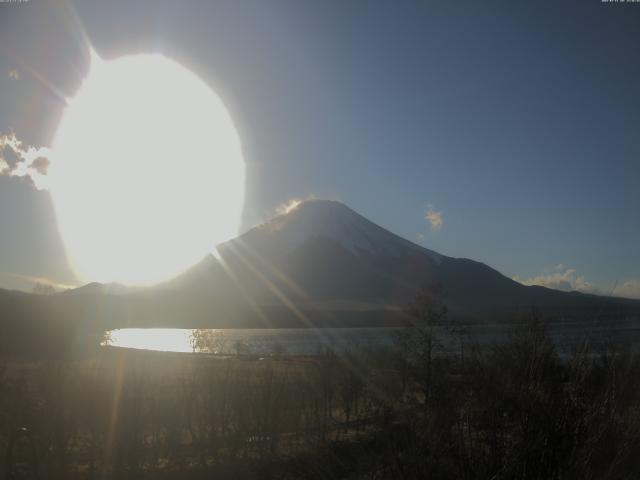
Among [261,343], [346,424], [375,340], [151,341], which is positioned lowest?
[346,424]

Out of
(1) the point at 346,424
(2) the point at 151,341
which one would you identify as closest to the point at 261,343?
(2) the point at 151,341

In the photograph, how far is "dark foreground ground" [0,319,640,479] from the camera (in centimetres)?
396

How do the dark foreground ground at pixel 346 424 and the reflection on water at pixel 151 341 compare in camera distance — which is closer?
the dark foreground ground at pixel 346 424

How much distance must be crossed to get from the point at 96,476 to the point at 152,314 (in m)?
153

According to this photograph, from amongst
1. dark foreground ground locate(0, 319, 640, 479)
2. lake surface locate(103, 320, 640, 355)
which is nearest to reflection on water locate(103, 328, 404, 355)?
lake surface locate(103, 320, 640, 355)

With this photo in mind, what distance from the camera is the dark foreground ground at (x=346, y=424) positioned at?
156 inches

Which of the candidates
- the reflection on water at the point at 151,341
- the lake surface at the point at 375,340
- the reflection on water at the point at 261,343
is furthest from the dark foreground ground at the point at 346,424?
the reflection on water at the point at 151,341

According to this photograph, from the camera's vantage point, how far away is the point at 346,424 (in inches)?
712

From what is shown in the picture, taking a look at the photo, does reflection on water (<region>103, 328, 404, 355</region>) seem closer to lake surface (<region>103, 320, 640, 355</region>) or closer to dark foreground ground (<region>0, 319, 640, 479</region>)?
lake surface (<region>103, 320, 640, 355</region>)

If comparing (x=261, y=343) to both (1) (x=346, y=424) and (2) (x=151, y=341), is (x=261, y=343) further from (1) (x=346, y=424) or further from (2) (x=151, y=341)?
(1) (x=346, y=424)

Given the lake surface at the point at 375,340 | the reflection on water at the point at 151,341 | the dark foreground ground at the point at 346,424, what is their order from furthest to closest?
the reflection on water at the point at 151,341
the lake surface at the point at 375,340
the dark foreground ground at the point at 346,424

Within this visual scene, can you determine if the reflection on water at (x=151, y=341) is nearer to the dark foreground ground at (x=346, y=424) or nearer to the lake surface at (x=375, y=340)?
the lake surface at (x=375, y=340)

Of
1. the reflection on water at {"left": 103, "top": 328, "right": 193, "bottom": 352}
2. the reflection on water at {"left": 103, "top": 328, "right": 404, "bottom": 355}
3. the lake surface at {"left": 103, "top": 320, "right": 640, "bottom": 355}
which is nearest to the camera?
the lake surface at {"left": 103, "top": 320, "right": 640, "bottom": 355}

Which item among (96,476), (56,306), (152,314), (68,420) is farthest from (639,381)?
(152,314)
